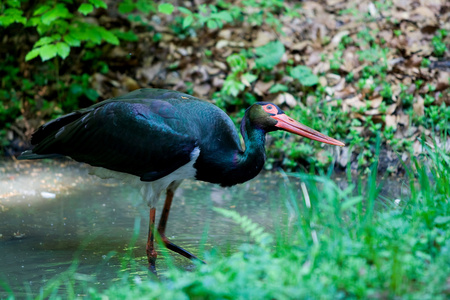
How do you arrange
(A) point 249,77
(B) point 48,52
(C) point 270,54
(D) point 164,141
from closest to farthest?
(D) point 164,141
(B) point 48,52
(A) point 249,77
(C) point 270,54

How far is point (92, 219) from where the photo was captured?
523 centimetres

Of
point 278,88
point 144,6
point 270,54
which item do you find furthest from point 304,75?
point 144,6

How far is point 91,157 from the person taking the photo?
4723 mm

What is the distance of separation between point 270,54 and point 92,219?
3.65 metres

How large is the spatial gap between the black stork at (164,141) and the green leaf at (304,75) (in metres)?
2.94

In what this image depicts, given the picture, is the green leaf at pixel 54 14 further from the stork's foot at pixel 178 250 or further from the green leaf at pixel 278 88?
the stork's foot at pixel 178 250

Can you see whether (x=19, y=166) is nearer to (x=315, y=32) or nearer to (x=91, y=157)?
(x=91, y=157)

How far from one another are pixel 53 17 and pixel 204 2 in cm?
284

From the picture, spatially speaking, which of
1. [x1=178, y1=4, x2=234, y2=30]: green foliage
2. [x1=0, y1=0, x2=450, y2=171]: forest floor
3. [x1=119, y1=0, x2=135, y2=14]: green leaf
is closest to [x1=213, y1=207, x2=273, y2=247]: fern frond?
[x1=0, y1=0, x2=450, y2=171]: forest floor

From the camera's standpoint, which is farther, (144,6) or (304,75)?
(144,6)

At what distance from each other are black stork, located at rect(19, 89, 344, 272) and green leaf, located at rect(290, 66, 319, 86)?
2.94 m

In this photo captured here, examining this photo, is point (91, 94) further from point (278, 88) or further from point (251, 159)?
point (251, 159)

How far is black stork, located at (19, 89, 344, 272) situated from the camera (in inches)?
171

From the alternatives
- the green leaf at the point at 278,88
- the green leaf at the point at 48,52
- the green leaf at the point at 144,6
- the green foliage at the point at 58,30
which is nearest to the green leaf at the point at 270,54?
the green leaf at the point at 278,88
